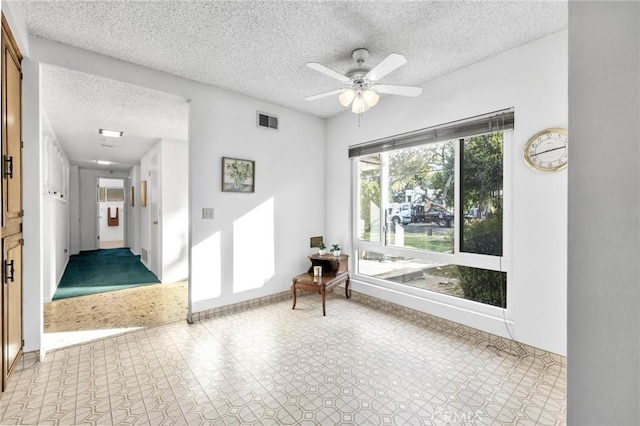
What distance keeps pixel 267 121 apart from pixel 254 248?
1.67 meters

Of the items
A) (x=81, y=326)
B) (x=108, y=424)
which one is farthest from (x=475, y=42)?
(x=81, y=326)

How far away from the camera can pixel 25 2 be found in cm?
189

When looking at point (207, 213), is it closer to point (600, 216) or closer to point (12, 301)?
point (12, 301)

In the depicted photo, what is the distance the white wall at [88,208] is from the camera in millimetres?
7836

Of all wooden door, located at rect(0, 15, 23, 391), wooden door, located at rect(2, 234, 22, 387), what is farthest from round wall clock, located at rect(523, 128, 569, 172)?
wooden door, located at rect(2, 234, 22, 387)

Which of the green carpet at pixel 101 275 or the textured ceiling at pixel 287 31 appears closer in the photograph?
the textured ceiling at pixel 287 31

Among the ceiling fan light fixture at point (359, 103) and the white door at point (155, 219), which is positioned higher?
the ceiling fan light fixture at point (359, 103)

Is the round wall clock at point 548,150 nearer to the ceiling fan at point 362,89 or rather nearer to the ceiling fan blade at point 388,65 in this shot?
the ceiling fan at point 362,89

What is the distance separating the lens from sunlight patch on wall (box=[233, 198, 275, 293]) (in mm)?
3482

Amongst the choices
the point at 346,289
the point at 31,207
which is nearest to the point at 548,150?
the point at 346,289

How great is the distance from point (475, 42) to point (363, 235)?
247 cm

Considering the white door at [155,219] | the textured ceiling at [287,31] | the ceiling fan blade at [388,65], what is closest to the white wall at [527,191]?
the textured ceiling at [287,31]

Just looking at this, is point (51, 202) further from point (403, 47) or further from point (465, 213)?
point (465, 213)

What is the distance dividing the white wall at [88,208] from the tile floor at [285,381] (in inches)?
274
